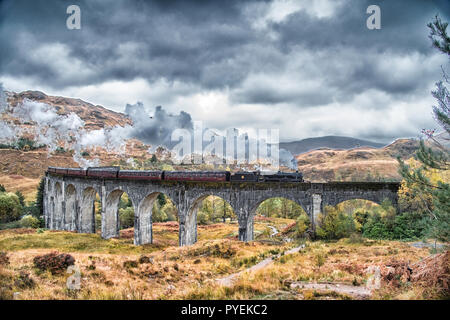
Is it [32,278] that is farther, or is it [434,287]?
[32,278]

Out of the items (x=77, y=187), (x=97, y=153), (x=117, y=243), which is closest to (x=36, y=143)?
(x=97, y=153)

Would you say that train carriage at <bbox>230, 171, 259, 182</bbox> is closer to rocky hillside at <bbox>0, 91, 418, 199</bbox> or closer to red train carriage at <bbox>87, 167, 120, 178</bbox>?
red train carriage at <bbox>87, 167, 120, 178</bbox>

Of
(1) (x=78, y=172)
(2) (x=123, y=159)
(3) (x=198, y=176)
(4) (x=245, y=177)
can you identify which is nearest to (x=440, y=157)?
(4) (x=245, y=177)

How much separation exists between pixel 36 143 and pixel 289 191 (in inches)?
5655

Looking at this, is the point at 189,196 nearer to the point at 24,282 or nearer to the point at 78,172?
the point at 24,282

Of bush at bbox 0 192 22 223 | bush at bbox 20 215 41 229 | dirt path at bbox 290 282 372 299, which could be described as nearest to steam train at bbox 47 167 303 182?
dirt path at bbox 290 282 372 299

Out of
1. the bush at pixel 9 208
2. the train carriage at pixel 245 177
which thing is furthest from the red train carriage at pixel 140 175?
the bush at pixel 9 208

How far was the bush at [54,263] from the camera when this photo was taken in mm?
14675

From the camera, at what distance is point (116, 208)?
36.0 m

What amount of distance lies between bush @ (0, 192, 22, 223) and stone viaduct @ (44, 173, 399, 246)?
56.3 ft

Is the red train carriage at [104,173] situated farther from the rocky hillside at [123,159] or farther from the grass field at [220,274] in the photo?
the rocky hillside at [123,159]

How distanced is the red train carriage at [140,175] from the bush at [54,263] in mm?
13655

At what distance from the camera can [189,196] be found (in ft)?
88.7
